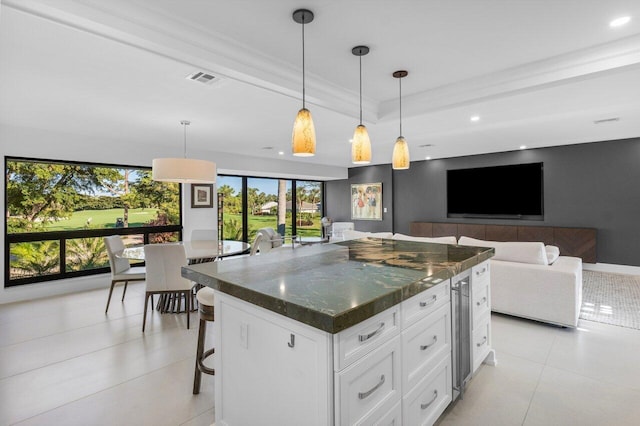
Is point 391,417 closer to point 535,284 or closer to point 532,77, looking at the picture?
point 535,284

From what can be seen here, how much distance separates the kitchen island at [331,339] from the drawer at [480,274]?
0.85 ft

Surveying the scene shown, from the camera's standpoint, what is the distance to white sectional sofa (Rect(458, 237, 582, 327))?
10.4ft

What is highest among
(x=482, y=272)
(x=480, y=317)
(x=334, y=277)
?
(x=334, y=277)

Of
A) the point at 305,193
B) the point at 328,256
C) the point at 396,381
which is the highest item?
the point at 305,193

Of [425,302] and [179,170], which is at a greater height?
[179,170]

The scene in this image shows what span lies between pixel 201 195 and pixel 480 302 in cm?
524

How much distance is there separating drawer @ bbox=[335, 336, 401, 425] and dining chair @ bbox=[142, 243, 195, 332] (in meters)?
2.55

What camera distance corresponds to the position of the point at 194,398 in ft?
7.16

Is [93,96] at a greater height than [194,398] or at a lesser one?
greater

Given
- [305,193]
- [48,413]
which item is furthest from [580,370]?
[305,193]

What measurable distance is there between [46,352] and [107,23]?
2754 millimetres

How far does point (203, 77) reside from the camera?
2742mm

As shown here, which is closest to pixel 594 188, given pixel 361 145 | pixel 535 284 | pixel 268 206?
pixel 535 284

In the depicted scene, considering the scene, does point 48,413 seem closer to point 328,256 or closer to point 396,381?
point 328,256
